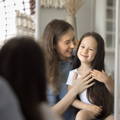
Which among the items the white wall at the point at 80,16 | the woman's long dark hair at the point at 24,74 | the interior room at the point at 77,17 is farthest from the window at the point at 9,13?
the woman's long dark hair at the point at 24,74

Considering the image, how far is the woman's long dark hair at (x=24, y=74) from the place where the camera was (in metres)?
0.70

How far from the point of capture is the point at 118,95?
1.85m

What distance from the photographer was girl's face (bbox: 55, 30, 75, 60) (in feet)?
5.58

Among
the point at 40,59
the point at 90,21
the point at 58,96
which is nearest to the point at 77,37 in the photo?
A: the point at 90,21

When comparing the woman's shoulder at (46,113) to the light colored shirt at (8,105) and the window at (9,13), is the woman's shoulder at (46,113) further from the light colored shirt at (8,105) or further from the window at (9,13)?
the window at (9,13)

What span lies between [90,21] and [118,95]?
0.45 m

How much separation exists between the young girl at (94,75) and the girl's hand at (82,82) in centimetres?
1

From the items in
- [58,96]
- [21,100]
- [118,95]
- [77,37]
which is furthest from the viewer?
[77,37]

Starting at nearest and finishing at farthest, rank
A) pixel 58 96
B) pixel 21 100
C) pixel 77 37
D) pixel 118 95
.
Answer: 1. pixel 21 100
2. pixel 58 96
3. pixel 118 95
4. pixel 77 37

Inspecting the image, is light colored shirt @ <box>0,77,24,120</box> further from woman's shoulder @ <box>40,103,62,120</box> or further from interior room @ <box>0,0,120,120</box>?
interior room @ <box>0,0,120,120</box>

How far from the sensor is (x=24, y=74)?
707mm

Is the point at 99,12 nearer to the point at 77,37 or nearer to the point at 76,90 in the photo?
the point at 77,37

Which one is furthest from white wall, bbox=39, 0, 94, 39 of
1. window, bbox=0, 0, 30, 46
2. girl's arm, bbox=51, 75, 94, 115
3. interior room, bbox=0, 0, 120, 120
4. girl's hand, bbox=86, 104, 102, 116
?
girl's hand, bbox=86, 104, 102, 116

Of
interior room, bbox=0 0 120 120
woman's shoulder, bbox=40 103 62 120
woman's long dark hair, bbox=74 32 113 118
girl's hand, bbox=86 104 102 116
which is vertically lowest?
girl's hand, bbox=86 104 102 116
